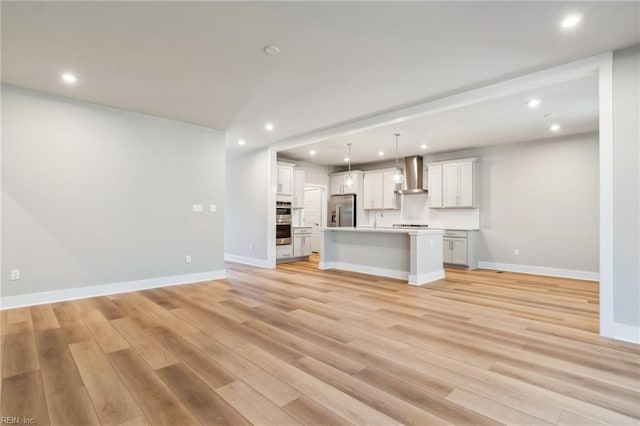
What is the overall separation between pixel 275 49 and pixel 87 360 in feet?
10.2

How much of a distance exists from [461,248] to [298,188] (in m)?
4.16

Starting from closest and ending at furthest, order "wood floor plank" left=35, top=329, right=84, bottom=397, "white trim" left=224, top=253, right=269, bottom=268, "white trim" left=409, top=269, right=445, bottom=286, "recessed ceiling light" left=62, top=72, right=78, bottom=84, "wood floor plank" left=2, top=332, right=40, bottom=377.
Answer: "wood floor plank" left=35, top=329, right=84, bottom=397 < "wood floor plank" left=2, top=332, right=40, bottom=377 < "recessed ceiling light" left=62, top=72, right=78, bottom=84 < "white trim" left=409, top=269, right=445, bottom=286 < "white trim" left=224, top=253, right=269, bottom=268

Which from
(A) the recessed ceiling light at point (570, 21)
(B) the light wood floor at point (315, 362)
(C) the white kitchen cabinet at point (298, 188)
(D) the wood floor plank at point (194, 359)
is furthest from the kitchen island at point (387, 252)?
(D) the wood floor plank at point (194, 359)

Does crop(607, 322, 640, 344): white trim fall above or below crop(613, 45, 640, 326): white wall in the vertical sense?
below

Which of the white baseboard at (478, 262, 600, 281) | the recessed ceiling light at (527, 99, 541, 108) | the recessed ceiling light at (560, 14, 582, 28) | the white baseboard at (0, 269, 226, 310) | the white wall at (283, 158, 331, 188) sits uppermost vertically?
the recessed ceiling light at (560, 14, 582, 28)

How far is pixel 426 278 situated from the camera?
526 centimetres

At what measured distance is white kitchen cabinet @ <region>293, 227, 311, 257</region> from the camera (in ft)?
25.2

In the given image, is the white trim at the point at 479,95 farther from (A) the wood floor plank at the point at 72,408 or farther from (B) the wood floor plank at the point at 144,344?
(A) the wood floor plank at the point at 72,408

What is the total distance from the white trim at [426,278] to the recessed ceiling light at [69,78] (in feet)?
17.5

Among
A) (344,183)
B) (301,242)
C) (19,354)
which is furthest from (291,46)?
(344,183)

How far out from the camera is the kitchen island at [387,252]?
514 centimetres

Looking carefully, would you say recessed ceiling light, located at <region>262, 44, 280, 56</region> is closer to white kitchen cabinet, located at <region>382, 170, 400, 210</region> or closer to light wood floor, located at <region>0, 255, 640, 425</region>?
light wood floor, located at <region>0, 255, 640, 425</region>

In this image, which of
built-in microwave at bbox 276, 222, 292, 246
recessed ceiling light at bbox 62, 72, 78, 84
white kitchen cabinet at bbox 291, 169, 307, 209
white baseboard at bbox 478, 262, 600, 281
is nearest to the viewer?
recessed ceiling light at bbox 62, 72, 78, 84

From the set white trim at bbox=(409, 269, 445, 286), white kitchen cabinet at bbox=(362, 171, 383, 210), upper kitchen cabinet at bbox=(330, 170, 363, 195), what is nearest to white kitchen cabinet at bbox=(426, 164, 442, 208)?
white kitchen cabinet at bbox=(362, 171, 383, 210)
